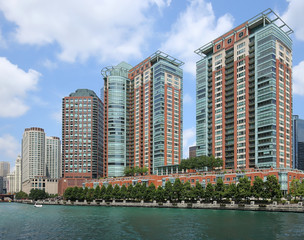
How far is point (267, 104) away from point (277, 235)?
111 metres

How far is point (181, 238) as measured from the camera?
68688 millimetres

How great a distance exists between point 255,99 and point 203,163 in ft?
139

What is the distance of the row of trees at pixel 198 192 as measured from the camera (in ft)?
434

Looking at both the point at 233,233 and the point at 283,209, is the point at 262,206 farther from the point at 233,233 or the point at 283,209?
the point at 233,233

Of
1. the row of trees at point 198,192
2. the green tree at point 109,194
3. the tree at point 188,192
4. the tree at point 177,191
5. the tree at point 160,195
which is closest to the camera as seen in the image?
the row of trees at point 198,192

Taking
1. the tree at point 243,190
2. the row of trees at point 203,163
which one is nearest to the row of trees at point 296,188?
the tree at point 243,190

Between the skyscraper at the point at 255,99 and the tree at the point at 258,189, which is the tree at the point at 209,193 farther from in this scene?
the skyscraper at the point at 255,99

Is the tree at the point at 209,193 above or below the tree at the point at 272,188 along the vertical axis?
below

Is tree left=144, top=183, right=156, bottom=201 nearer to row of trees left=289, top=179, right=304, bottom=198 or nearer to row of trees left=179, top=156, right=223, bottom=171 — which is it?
row of trees left=179, top=156, right=223, bottom=171

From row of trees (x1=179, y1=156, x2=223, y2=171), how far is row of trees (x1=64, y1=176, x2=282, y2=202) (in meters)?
22.4

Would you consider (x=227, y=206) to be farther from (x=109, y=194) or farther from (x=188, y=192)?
(x=109, y=194)

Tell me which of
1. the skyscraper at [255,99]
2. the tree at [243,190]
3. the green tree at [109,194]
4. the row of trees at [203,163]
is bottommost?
the green tree at [109,194]

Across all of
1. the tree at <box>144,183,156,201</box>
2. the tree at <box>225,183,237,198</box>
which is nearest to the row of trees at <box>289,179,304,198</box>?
the tree at <box>225,183,237,198</box>

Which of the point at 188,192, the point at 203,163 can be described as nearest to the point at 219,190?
the point at 188,192
